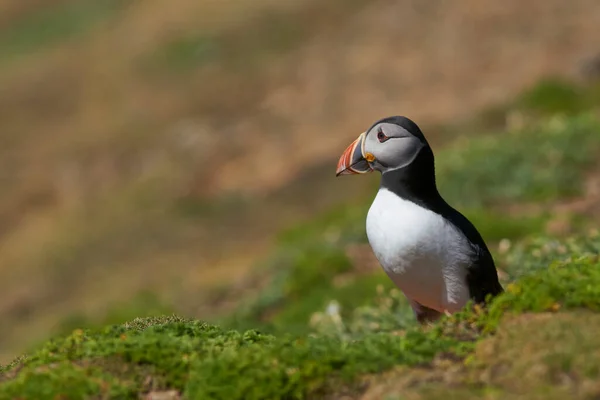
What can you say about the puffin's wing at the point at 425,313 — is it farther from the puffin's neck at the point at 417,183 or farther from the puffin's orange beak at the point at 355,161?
the puffin's orange beak at the point at 355,161

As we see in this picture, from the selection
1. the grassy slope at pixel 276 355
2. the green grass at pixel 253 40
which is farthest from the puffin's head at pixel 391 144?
the green grass at pixel 253 40

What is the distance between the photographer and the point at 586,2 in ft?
87.6

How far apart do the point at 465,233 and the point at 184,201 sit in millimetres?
16394

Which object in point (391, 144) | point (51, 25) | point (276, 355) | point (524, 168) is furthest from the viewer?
point (51, 25)

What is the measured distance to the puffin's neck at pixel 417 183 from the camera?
6.09 meters

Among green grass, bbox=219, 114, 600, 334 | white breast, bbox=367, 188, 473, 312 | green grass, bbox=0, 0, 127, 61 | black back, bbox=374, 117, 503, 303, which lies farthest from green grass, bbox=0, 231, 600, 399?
green grass, bbox=0, 0, 127, 61

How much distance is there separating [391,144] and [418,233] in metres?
0.69

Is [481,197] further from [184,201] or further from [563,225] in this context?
[184,201]

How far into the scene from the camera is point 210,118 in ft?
88.1

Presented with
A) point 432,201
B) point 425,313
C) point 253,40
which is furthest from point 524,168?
point 253,40

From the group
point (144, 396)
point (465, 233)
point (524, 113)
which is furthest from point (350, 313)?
point (524, 113)

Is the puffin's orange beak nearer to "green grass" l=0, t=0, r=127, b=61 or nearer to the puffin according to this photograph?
the puffin

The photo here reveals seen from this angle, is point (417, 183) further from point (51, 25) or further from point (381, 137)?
point (51, 25)

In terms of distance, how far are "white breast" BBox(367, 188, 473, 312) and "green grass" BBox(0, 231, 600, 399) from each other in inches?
23.2
